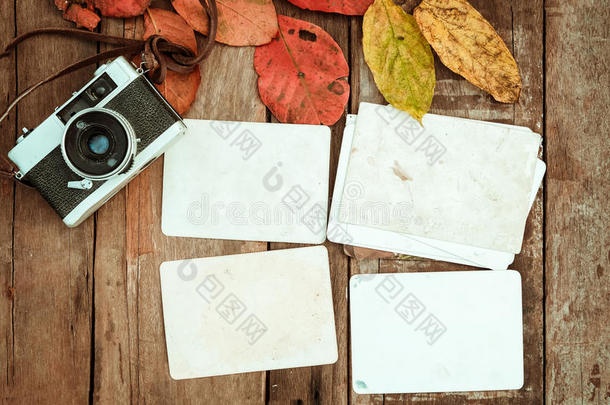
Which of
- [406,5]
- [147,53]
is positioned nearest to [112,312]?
[147,53]

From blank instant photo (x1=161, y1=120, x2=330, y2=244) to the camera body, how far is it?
76mm

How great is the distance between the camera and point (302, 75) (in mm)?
733

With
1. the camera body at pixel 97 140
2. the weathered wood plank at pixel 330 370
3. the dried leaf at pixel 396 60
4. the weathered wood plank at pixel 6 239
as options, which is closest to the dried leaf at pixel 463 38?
the dried leaf at pixel 396 60

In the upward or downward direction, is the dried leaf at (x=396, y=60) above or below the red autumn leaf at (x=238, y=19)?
below

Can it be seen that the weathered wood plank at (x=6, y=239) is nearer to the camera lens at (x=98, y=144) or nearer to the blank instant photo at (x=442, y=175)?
the camera lens at (x=98, y=144)

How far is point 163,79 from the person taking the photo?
2.31 feet

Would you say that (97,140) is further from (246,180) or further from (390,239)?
(390,239)

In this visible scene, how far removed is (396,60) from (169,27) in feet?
1.15

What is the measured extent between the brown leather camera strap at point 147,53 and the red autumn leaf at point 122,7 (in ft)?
Result: 0.13

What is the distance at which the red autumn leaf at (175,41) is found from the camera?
2.38 feet

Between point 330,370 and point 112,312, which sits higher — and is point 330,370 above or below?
below

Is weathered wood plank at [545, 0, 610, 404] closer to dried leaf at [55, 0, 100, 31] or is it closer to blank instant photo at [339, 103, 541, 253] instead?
blank instant photo at [339, 103, 541, 253]

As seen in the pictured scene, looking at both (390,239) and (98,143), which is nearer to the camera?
(98,143)

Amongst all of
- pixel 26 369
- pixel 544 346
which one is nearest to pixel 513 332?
pixel 544 346
